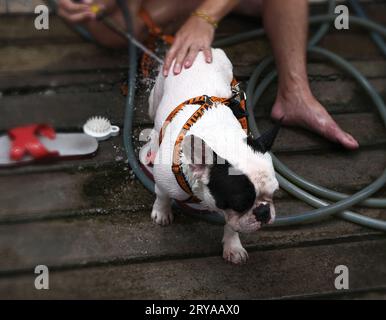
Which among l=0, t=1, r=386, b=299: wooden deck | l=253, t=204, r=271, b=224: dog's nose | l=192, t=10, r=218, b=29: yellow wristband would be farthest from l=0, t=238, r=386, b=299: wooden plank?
l=192, t=10, r=218, b=29: yellow wristband

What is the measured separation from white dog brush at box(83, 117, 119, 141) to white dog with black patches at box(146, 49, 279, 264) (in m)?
0.43

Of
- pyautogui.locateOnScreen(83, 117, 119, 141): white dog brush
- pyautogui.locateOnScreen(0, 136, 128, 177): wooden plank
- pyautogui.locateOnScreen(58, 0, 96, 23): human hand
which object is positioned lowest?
pyautogui.locateOnScreen(0, 136, 128, 177): wooden plank

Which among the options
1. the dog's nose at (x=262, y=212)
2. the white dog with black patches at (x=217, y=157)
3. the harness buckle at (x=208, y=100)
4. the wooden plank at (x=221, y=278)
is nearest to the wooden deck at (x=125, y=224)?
the wooden plank at (x=221, y=278)

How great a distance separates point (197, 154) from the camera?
1.39 metres

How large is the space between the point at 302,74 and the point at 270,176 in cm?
102

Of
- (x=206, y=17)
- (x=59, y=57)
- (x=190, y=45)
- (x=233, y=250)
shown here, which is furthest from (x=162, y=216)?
(x=59, y=57)

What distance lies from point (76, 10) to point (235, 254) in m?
1.18

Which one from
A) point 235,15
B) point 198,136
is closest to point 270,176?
point 198,136

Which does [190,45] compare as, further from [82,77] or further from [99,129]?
[82,77]

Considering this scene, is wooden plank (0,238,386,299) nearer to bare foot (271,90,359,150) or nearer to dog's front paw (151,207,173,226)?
dog's front paw (151,207,173,226)

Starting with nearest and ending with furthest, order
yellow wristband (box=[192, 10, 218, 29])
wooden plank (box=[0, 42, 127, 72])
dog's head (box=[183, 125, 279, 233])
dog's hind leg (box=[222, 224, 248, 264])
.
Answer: dog's head (box=[183, 125, 279, 233]), dog's hind leg (box=[222, 224, 248, 264]), yellow wristband (box=[192, 10, 218, 29]), wooden plank (box=[0, 42, 127, 72])

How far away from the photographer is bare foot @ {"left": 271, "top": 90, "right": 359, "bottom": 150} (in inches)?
86.0

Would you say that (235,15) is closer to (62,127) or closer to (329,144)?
(329,144)

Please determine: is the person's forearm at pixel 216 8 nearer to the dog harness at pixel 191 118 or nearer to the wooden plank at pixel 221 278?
the dog harness at pixel 191 118
